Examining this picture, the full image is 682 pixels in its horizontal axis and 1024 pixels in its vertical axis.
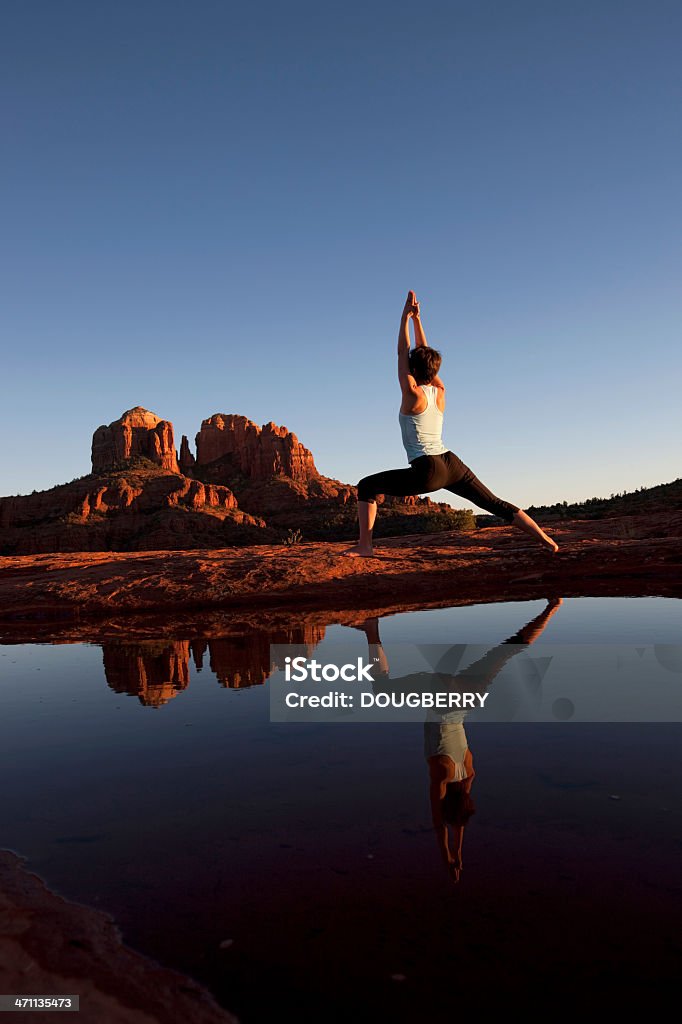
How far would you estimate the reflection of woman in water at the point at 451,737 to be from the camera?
115 inches

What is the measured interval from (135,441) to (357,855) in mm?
148850

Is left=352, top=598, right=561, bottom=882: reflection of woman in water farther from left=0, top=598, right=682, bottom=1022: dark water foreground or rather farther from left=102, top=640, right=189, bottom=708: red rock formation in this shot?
left=102, top=640, right=189, bottom=708: red rock formation

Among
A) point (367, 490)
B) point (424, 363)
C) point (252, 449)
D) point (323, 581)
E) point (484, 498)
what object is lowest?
point (323, 581)

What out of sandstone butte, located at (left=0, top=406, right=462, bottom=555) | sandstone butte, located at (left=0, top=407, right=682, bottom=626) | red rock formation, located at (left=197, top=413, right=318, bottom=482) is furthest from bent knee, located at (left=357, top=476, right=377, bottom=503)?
red rock formation, located at (left=197, top=413, right=318, bottom=482)

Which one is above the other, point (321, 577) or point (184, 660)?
point (321, 577)

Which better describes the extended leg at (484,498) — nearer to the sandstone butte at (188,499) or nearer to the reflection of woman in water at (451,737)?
the reflection of woman in water at (451,737)

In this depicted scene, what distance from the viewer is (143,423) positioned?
147375 mm

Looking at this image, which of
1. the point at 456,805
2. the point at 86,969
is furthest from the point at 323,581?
the point at 86,969

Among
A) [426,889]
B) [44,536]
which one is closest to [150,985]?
[426,889]

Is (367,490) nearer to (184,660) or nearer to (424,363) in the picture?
(424,363)

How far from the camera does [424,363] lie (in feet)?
20.9

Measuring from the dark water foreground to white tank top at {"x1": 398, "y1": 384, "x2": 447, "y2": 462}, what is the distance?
9.84 ft

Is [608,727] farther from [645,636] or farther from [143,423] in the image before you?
A: [143,423]

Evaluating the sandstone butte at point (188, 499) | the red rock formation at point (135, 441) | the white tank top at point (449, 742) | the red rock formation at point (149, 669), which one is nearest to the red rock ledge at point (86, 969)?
the white tank top at point (449, 742)
